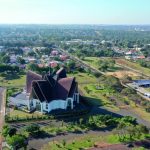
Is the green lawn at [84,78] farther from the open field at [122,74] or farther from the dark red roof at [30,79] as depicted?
the dark red roof at [30,79]

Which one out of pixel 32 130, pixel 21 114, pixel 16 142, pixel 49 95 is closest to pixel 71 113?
pixel 49 95

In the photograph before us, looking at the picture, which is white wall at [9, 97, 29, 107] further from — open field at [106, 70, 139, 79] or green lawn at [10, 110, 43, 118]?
open field at [106, 70, 139, 79]

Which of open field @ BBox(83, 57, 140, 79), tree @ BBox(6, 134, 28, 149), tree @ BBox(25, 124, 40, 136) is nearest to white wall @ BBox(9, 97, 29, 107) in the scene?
tree @ BBox(25, 124, 40, 136)

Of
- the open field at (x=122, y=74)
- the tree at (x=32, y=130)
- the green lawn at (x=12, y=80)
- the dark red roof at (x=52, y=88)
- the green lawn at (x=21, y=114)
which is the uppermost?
the dark red roof at (x=52, y=88)

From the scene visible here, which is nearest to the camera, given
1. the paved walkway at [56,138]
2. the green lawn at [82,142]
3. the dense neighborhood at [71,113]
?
the green lawn at [82,142]

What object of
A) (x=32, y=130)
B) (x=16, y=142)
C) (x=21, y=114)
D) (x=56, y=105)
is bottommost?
(x=21, y=114)

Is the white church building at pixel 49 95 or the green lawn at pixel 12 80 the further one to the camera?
the green lawn at pixel 12 80

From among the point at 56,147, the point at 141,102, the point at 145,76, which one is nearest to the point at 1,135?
the point at 56,147

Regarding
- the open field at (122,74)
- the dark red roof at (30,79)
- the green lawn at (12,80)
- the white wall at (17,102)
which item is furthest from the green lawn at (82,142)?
the open field at (122,74)

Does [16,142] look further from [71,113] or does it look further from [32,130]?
[71,113]
